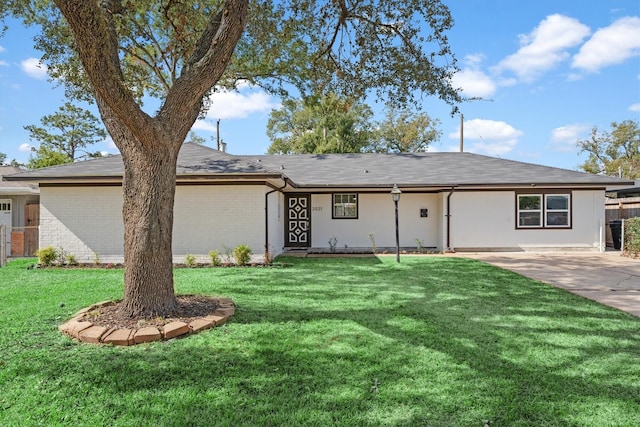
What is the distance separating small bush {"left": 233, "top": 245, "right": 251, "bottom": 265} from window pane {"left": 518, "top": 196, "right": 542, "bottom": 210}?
31.9 feet

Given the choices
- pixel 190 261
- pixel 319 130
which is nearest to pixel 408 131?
pixel 319 130

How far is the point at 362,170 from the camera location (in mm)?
14750

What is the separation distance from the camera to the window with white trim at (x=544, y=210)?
13.2 m

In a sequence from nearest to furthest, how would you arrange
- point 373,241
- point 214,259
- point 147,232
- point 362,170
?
1. point 147,232
2. point 214,259
3. point 373,241
4. point 362,170

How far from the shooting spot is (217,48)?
14.8ft

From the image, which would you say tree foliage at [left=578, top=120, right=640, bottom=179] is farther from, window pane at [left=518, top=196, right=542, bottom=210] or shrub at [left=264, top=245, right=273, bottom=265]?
shrub at [left=264, top=245, right=273, bottom=265]

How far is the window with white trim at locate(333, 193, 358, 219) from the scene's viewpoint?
14125 millimetres

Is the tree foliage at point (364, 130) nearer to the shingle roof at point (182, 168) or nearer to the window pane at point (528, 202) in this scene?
the window pane at point (528, 202)

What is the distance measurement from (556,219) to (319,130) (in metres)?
17.4

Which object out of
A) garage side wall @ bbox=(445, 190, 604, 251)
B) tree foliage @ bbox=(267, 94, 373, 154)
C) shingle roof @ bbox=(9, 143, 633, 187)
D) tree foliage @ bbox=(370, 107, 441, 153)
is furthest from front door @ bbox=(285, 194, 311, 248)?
tree foliage @ bbox=(370, 107, 441, 153)

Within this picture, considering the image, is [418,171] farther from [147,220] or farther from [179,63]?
[147,220]

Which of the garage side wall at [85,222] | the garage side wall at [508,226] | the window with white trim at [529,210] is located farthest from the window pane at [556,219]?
the garage side wall at [85,222]

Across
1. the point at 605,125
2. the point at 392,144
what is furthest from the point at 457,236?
the point at 605,125

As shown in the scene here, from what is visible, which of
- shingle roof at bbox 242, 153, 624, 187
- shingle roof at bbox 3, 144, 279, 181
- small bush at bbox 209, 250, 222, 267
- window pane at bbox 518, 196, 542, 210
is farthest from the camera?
window pane at bbox 518, 196, 542, 210
